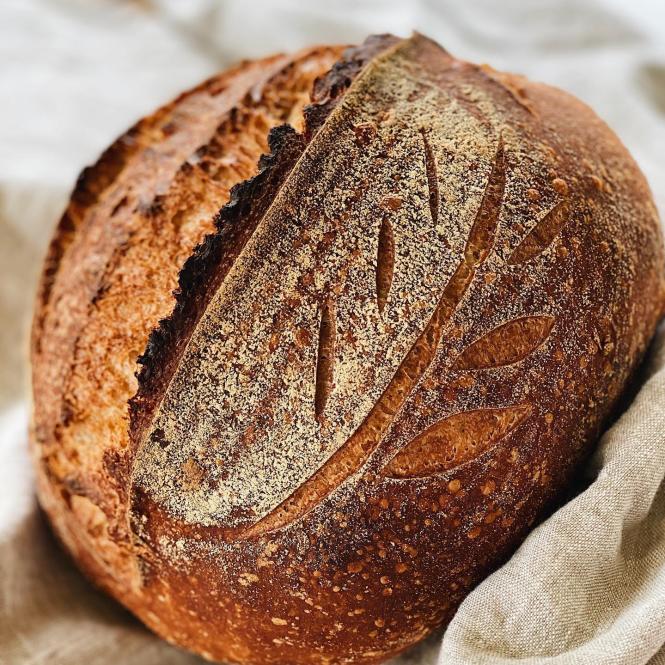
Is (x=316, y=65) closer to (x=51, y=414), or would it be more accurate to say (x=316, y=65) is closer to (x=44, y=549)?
(x=51, y=414)

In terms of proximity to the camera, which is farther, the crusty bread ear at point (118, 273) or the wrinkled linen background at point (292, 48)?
the crusty bread ear at point (118, 273)

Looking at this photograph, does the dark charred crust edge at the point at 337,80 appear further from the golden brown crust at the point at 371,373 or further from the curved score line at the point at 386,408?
the curved score line at the point at 386,408

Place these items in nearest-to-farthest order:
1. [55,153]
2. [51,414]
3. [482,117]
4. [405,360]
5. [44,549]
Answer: [405,360], [482,117], [51,414], [44,549], [55,153]

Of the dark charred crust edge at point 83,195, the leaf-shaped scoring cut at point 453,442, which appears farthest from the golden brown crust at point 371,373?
the dark charred crust edge at point 83,195

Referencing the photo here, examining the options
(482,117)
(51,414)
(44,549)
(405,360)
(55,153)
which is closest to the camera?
(405,360)

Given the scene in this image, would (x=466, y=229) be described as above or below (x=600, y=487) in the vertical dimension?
above

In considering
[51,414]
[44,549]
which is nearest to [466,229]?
[51,414]

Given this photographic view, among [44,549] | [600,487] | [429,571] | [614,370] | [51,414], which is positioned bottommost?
[44,549]
